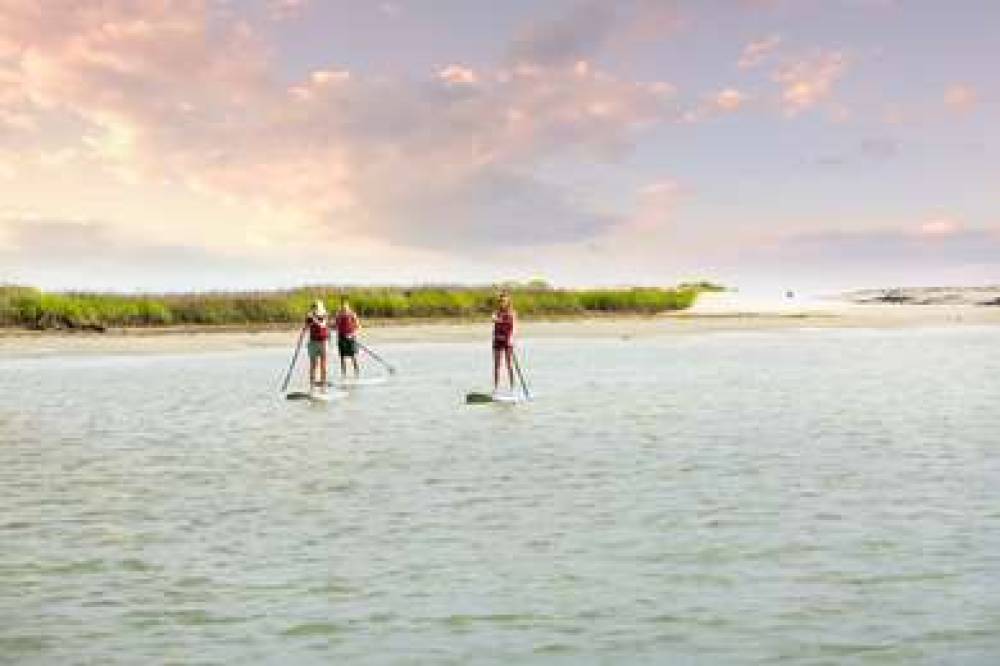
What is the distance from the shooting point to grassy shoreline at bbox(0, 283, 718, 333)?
62.3 meters

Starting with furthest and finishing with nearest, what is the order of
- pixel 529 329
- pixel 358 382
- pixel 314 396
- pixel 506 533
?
pixel 529 329
pixel 358 382
pixel 314 396
pixel 506 533

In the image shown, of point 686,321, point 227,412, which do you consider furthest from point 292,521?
point 686,321

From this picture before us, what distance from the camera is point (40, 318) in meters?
61.6

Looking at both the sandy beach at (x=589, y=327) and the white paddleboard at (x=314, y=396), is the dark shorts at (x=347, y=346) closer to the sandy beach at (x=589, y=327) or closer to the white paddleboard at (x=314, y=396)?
the white paddleboard at (x=314, y=396)

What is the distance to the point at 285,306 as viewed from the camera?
234 ft

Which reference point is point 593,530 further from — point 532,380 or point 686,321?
point 686,321

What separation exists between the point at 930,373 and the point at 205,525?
1032 inches

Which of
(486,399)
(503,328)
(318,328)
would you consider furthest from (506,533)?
(318,328)

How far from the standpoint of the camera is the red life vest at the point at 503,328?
32.9 m

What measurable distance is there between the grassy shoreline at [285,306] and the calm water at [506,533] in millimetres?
34787

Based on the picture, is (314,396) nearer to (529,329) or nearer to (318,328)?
(318,328)

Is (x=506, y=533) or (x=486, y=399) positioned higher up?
(x=486, y=399)

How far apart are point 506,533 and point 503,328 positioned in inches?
761

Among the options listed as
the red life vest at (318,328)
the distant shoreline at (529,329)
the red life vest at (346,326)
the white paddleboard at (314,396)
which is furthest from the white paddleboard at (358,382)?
the distant shoreline at (529,329)
